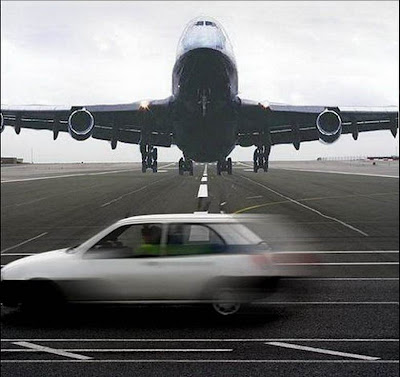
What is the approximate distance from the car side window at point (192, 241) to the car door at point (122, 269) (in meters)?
0.06

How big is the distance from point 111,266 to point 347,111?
306 cm

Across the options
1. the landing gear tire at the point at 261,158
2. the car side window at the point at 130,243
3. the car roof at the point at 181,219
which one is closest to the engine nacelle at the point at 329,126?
the landing gear tire at the point at 261,158

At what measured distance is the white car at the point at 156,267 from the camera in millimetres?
1979

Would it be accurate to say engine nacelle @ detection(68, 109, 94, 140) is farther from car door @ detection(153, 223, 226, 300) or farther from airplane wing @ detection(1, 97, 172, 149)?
car door @ detection(153, 223, 226, 300)

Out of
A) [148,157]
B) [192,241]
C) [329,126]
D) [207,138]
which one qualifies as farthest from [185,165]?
[192,241]

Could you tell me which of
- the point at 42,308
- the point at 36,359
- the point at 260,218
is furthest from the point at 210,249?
the point at 36,359

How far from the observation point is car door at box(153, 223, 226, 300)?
→ 193 centimetres

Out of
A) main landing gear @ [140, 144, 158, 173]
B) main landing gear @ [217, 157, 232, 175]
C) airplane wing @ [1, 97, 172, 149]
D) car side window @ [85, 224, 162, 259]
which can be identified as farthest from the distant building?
car side window @ [85, 224, 162, 259]

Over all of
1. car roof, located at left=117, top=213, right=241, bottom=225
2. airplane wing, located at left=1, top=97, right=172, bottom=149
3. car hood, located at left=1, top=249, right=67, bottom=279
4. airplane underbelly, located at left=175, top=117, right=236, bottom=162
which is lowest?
car hood, located at left=1, top=249, right=67, bottom=279

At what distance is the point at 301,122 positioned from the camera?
184 inches

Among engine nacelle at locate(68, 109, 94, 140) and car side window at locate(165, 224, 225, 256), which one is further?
engine nacelle at locate(68, 109, 94, 140)

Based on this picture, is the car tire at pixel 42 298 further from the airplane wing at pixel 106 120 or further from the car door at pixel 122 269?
the airplane wing at pixel 106 120

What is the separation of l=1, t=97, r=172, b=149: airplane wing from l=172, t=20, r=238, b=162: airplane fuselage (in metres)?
0.24

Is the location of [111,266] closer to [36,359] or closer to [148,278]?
[148,278]
